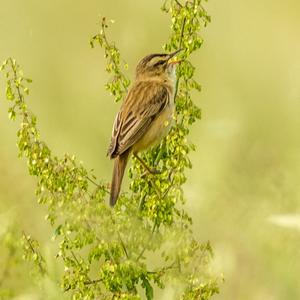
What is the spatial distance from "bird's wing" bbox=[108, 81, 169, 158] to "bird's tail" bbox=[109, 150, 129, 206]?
6cm

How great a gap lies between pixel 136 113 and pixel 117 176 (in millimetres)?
1111

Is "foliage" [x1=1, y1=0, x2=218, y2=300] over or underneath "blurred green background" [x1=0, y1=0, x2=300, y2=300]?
underneath

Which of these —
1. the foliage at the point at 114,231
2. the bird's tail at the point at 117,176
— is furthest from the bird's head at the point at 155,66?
the foliage at the point at 114,231

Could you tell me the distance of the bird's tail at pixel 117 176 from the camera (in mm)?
6928

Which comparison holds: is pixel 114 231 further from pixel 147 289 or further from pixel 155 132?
pixel 155 132

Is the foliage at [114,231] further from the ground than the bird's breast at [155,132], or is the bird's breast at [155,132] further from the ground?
the bird's breast at [155,132]

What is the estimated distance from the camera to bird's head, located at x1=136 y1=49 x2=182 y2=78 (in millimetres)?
8980

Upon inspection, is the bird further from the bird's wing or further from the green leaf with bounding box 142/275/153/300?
the green leaf with bounding box 142/275/153/300

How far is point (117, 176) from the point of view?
752 centimetres

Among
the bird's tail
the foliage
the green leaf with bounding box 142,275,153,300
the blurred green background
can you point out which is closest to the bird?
the bird's tail

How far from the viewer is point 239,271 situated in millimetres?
7258

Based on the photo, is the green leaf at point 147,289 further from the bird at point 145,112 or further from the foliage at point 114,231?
the bird at point 145,112

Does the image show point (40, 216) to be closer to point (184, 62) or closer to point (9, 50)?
point (184, 62)

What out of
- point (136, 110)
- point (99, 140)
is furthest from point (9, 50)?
point (136, 110)
